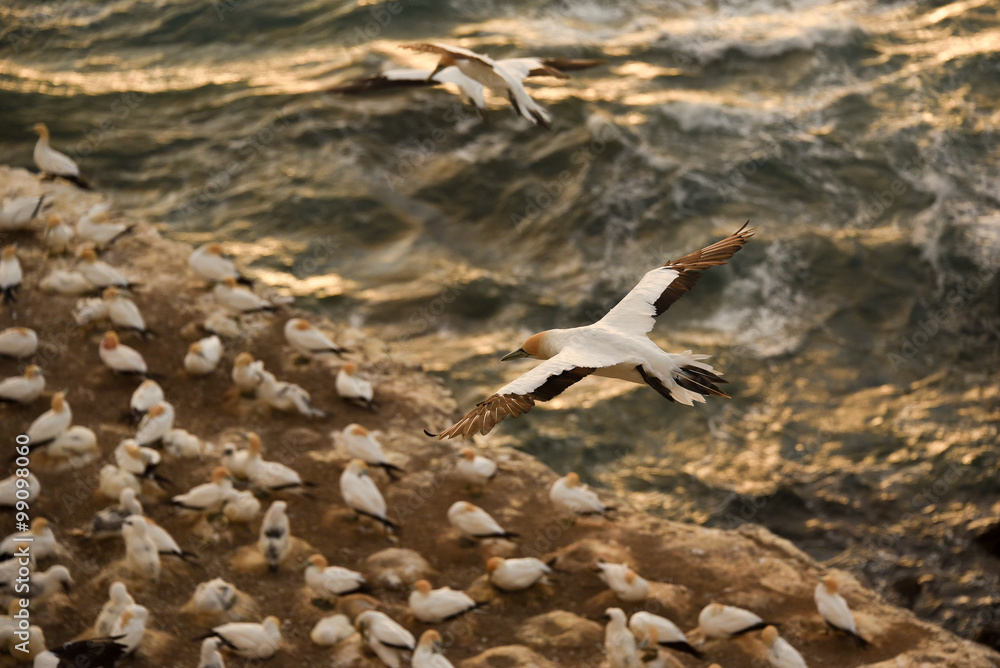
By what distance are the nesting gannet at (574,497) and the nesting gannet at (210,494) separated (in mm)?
3006

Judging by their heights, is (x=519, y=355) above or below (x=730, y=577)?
above

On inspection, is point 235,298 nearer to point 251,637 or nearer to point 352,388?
point 352,388

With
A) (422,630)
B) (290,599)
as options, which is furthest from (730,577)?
(290,599)

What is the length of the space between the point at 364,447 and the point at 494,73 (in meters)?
3.72

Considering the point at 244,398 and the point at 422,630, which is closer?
the point at 422,630

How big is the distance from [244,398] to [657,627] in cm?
505

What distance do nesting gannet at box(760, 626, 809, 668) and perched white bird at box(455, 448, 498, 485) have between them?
3.10 meters

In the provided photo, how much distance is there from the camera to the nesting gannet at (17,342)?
10.4 m

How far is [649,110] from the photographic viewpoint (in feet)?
59.9

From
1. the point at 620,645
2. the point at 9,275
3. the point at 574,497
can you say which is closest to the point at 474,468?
the point at 574,497

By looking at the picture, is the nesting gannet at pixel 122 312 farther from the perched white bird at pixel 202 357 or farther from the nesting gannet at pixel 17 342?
the nesting gannet at pixel 17 342

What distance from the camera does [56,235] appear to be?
12.2 metres

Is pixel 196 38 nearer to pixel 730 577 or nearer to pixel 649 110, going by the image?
pixel 649 110

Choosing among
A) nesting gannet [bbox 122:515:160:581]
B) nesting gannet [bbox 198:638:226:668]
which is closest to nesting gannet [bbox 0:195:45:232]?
nesting gannet [bbox 122:515:160:581]
